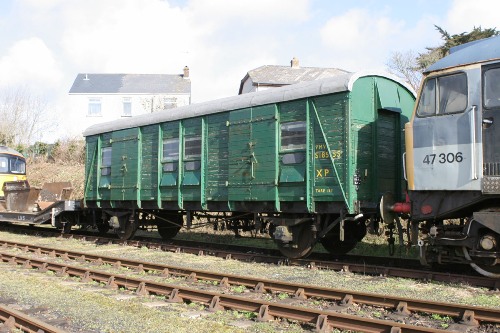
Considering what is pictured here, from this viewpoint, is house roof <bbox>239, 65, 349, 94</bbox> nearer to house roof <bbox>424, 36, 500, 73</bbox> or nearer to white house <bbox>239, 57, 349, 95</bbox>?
white house <bbox>239, 57, 349, 95</bbox>

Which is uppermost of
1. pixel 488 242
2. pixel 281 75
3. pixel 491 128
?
pixel 281 75

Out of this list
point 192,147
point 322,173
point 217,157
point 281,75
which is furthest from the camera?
point 281,75

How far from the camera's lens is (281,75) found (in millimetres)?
44625

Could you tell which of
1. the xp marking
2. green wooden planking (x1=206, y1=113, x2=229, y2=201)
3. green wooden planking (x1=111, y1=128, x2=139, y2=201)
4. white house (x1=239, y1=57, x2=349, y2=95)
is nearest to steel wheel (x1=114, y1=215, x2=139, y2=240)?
green wooden planking (x1=111, y1=128, x2=139, y2=201)

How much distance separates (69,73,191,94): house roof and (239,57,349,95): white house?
655 centimetres

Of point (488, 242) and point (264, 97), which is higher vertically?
point (264, 97)

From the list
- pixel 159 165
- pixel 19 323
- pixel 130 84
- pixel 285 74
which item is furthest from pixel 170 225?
pixel 130 84

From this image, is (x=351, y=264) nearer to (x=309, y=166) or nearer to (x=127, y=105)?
(x=309, y=166)

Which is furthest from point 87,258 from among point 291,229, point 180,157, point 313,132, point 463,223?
point 463,223

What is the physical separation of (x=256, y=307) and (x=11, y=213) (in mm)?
15175

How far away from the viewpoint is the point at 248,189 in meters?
11.3

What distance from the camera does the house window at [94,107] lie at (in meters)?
47.2

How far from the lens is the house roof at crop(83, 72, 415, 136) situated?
9852 mm

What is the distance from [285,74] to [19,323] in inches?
1593
